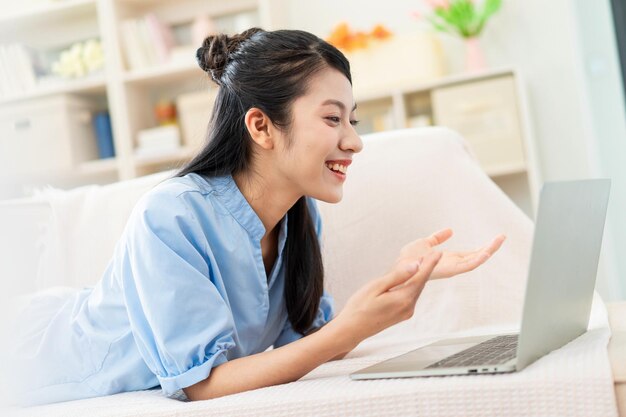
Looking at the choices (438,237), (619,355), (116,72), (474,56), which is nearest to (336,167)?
(438,237)

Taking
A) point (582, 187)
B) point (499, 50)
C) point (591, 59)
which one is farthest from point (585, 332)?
point (499, 50)

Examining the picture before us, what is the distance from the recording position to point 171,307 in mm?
1197

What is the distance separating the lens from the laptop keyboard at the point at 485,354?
3.36 feet

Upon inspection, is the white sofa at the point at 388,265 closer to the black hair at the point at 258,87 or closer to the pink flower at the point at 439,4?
the black hair at the point at 258,87

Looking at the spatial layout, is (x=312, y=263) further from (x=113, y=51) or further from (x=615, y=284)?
(x=113, y=51)

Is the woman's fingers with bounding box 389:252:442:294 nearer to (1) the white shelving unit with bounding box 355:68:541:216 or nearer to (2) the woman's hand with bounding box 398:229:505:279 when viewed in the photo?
(2) the woman's hand with bounding box 398:229:505:279

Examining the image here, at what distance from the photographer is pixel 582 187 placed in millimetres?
1059

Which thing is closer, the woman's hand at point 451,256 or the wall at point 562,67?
the woman's hand at point 451,256

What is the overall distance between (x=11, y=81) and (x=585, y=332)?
3.61 m

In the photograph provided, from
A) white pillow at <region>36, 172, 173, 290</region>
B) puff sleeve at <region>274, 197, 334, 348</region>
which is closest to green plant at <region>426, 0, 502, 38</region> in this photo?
white pillow at <region>36, 172, 173, 290</region>

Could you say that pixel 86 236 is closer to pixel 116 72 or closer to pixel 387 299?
pixel 387 299

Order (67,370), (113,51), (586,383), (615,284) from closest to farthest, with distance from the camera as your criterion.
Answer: (586,383) → (67,370) → (615,284) → (113,51)

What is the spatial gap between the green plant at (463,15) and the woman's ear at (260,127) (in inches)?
95.0

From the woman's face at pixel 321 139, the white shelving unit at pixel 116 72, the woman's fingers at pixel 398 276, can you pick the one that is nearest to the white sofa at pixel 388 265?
the woman's fingers at pixel 398 276
